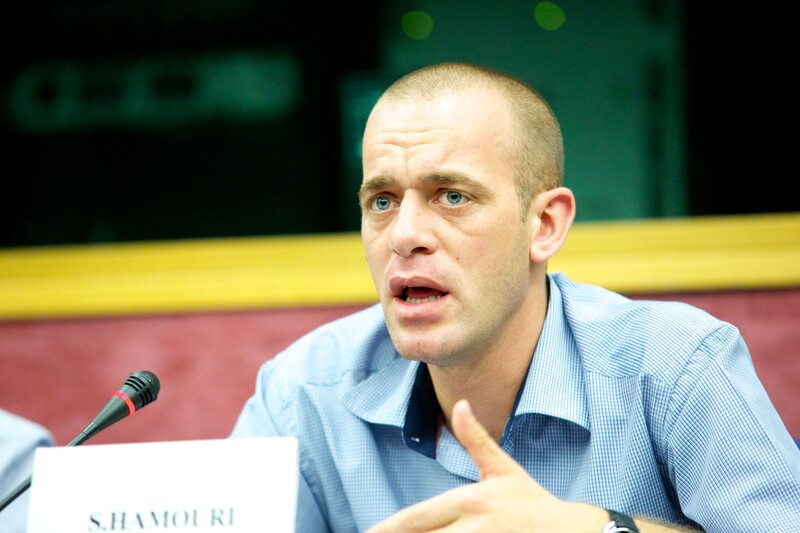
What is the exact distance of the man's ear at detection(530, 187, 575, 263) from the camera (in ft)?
4.83

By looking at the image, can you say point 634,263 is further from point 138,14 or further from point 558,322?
point 138,14

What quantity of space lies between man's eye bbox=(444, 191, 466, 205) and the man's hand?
404 millimetres

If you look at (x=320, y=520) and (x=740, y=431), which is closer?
(x=740, y=431)

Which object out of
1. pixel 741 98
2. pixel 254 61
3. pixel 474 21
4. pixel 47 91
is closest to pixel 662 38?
pixel 741 98

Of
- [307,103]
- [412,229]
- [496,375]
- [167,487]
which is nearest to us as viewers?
[167,487]

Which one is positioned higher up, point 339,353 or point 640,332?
point 640,332

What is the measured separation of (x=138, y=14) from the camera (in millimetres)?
2934

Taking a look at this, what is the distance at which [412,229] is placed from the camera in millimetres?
1350

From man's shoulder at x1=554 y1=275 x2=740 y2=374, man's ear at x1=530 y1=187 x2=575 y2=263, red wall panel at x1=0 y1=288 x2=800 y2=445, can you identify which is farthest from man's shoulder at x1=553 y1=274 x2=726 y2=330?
red wall panel at x1=0 y1=288 x2=800 y2=445

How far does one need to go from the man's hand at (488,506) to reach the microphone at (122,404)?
1.21ft

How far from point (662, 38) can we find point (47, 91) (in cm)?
193

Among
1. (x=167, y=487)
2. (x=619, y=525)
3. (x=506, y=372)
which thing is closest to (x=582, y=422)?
(x=506, y=372)

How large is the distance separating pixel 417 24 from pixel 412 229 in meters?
1.62

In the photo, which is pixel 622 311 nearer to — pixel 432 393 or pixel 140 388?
pixel 432 393
